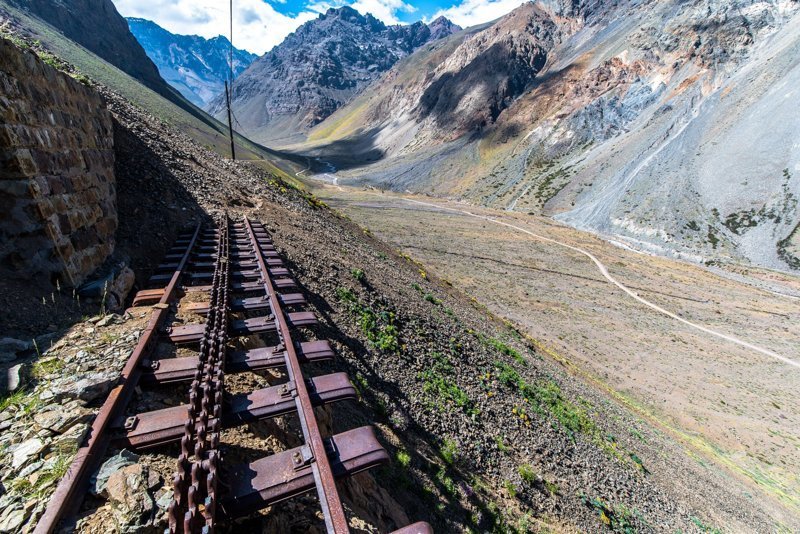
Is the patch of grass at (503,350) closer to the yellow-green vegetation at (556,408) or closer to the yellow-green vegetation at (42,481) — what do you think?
the yellow-green vegetation at (556,408)

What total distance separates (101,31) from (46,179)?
129 m

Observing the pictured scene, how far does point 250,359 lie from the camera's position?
4.79 meters

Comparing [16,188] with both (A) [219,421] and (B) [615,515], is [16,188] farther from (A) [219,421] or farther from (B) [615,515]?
(B) [615,515]

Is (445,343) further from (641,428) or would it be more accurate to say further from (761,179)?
(761,179)

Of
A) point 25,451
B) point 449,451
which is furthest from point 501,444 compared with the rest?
point 25,451

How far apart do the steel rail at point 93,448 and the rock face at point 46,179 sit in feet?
8.14

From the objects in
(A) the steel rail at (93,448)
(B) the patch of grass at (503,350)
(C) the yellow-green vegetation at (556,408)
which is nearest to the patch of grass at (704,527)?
(C) the yellow-green vegetation at (556,408)

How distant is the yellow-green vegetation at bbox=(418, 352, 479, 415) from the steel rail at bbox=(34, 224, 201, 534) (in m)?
5.02

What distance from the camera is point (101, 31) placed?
9612 centimetres

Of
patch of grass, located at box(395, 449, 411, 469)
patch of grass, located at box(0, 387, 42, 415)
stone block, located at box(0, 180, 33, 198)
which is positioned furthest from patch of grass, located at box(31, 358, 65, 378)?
patch of grass, located at box(395, 449, 411, 469)

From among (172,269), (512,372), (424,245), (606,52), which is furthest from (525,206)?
(172,269)

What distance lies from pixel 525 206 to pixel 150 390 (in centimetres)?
7368

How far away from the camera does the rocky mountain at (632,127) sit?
166 feet

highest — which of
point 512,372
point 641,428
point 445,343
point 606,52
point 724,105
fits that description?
point 606,52
